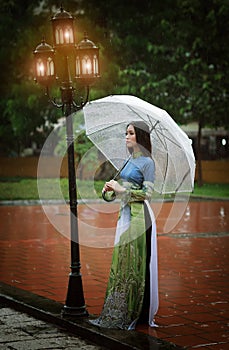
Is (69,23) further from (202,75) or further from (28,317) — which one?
(202,75)

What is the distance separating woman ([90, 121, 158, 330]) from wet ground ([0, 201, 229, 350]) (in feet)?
0.89

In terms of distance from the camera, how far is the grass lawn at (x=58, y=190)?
2543 cm

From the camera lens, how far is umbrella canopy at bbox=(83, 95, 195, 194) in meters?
6.84

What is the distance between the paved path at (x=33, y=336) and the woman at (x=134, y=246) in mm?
355

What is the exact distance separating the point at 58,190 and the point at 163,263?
649 inches

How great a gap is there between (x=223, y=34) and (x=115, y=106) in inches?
938

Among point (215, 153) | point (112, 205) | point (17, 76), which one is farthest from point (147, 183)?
point (215, 153)

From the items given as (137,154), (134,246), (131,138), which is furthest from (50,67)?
(134,246)

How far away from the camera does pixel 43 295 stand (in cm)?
861

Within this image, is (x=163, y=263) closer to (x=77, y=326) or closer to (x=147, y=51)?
(x=77, y=326)

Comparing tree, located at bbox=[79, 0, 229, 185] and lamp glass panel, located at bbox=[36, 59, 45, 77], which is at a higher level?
tree, located at bbox=[79, 0, 229, 185]

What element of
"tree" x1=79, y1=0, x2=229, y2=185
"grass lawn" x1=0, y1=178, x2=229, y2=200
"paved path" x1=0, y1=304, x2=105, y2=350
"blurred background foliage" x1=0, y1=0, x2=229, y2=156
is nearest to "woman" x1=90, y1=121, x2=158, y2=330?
"paved path" x1=0, y1=304, x2=105, y2=350

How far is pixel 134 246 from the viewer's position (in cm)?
679

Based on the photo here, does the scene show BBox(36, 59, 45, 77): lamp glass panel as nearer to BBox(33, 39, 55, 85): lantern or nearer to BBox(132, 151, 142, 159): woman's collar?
BBox(33, 39, 55, 85): lantern
